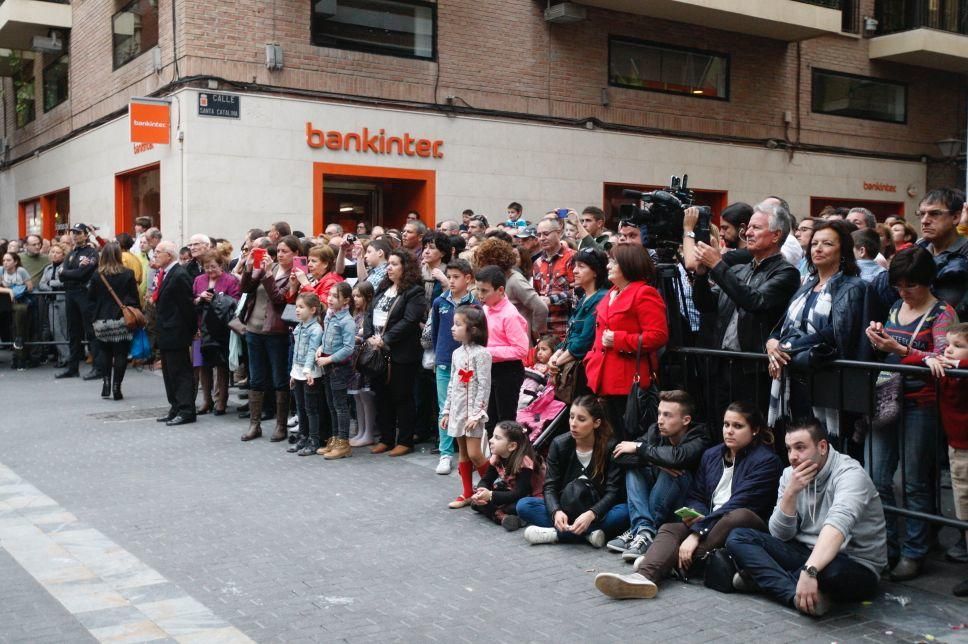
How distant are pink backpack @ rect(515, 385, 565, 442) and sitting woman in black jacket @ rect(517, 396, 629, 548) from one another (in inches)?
34.0

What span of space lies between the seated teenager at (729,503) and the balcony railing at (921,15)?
2051 centimetres

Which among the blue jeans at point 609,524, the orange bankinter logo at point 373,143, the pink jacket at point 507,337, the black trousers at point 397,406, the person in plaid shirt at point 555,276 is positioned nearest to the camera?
the blue jeans at point 609,524

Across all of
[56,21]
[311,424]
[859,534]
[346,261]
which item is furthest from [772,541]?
[56,21]

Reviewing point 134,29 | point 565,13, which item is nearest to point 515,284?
point 565,13

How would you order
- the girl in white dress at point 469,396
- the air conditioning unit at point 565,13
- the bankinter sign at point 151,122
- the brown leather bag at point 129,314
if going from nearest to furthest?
1. the girl in white dress at point 469,396
2. the brown leather bag at point 129,314
3. the bankinter sign at point 151,122
4. the air conditioning unit at point 565,13

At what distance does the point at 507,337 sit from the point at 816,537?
3460 mm

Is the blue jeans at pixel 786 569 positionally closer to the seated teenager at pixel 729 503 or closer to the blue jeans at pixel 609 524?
the seated teenager at pixel 729 503

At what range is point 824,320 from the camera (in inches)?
246

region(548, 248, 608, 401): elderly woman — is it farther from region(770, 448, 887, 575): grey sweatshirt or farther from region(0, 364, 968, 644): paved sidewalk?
region(770, 448, 887, 575): grey sweatshirt

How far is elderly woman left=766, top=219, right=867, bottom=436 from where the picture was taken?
20.3 ft

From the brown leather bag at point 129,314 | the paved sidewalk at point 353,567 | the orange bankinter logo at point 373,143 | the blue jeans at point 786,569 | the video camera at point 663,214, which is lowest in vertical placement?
the paved sidewalk at point 353,567

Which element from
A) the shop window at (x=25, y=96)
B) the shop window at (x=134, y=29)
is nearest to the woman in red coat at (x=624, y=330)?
the shop window at (x=134, y=29)

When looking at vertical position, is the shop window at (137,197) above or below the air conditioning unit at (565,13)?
below

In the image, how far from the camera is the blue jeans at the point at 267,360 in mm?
10648
